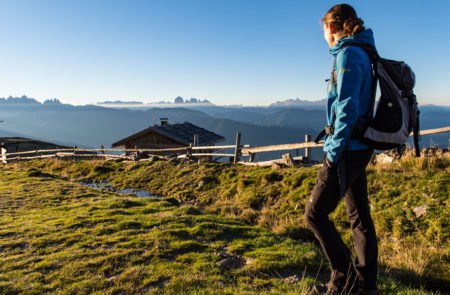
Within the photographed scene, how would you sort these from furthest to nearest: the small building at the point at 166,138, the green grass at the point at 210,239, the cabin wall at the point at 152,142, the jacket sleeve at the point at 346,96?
the cabin wall at the point at 152,142, the small building at the point at 166,138, the green grass at the point at 210,239, the jacket sleeve at the point at 346,96

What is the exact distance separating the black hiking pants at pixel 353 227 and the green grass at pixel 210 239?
489 millimetres

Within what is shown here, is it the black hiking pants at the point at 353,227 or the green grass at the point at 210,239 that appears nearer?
the black hiking pants at the point at 353,227

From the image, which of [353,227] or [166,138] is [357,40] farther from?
→ [166,138]

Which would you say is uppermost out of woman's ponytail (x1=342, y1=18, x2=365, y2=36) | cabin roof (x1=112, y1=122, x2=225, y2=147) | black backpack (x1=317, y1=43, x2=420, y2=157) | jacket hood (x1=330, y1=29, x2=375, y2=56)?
woman's ponytail (x1=342, y1=18, x2=365, y2=36)

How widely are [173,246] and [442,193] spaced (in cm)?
586

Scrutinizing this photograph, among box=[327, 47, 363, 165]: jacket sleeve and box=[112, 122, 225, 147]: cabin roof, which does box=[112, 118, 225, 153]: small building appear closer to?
box=[112, 122, 225, 147]: cabin roof

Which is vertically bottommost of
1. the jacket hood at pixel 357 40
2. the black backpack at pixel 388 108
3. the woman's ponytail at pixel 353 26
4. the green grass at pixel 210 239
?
the green grass at pixel 210 239

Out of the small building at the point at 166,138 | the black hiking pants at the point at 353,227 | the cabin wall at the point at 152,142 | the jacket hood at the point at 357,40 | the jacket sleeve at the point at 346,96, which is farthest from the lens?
the cabin wall at the point at 152,142

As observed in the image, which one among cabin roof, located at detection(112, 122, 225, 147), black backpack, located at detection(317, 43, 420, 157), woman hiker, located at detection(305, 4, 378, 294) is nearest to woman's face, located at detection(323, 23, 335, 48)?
woman hiker, located at detection(305, 4, 378, 294)

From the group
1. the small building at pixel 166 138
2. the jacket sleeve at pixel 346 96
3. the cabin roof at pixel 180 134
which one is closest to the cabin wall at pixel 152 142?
the small building at pixel 166 138

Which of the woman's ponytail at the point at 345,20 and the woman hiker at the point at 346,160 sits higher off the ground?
the woman's ponytail at the point at 345,20

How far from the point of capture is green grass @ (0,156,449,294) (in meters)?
3.96

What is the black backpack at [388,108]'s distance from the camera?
107 inches

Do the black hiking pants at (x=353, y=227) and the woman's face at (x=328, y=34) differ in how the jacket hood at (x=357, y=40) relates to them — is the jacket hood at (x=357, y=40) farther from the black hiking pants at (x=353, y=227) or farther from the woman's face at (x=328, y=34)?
the black hiking pants at (x=353, y=227)
